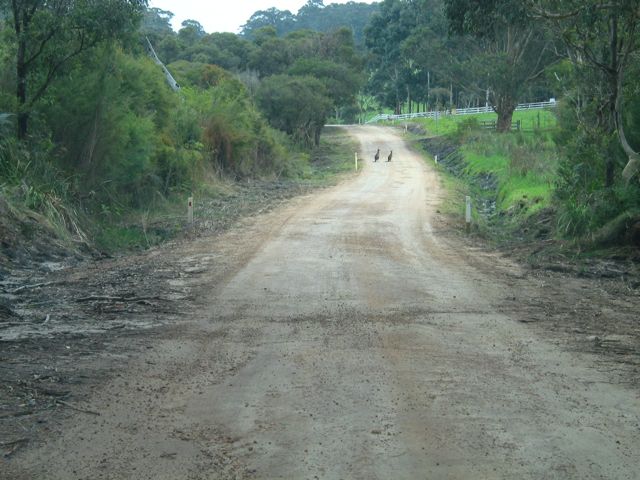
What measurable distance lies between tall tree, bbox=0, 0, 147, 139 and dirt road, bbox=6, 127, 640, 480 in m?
7.87

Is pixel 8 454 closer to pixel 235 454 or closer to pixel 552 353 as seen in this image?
pixel 235 454

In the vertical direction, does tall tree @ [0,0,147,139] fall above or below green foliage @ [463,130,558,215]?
above

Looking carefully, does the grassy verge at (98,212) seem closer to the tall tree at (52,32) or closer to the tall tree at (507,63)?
the tall tree at (52,32)


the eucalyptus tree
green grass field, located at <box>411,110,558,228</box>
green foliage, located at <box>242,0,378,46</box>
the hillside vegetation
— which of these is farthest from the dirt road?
green foliage, located at <box>242,0,378,46</box>

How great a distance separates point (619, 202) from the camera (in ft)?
55.8

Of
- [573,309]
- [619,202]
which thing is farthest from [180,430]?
[619,202]

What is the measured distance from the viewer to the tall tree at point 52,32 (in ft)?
Result: 58.3

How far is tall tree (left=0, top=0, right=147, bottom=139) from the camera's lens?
17766 mm

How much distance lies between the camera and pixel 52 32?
17922 mm

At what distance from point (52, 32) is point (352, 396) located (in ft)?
46.3

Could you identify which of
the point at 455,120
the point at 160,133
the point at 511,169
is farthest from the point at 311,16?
the point at 160,133

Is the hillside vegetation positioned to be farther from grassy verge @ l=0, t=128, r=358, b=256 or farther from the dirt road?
the dirt road

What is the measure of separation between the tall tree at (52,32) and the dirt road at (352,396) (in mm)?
7866

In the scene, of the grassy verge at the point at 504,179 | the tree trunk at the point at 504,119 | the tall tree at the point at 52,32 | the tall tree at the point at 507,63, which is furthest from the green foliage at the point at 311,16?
the tall tree at the point at 52,32
